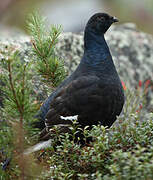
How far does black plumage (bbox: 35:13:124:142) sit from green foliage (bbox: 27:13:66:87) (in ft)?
0.66

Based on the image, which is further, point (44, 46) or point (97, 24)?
point (97, 24)

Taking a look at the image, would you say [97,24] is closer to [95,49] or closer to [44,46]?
[95,49]

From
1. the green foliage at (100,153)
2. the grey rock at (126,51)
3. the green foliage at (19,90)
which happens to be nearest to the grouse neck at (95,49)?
the green foliage at (100,153)

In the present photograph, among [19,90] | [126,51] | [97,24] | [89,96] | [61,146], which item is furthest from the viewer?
[126,51]

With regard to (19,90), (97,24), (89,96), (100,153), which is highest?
(97,24)

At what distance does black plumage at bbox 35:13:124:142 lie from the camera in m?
3.50

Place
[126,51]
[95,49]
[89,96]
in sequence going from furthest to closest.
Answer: [126,51]
[95,49]
[89,96]

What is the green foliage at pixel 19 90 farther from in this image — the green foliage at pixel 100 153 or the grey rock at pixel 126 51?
the grey rock at pixel 126 51

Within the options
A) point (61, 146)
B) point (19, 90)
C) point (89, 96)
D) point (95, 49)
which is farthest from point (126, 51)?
point (19, 90)

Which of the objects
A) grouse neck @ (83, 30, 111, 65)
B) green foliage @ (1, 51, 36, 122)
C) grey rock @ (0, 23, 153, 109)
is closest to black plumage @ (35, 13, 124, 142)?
grouse neck @ (83, 30, 111, 65)

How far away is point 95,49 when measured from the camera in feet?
13.0

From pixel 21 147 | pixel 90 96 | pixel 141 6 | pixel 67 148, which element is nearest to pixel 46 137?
pixel 90 96

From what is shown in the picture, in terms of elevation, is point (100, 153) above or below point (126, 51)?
below

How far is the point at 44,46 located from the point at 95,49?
67cm
